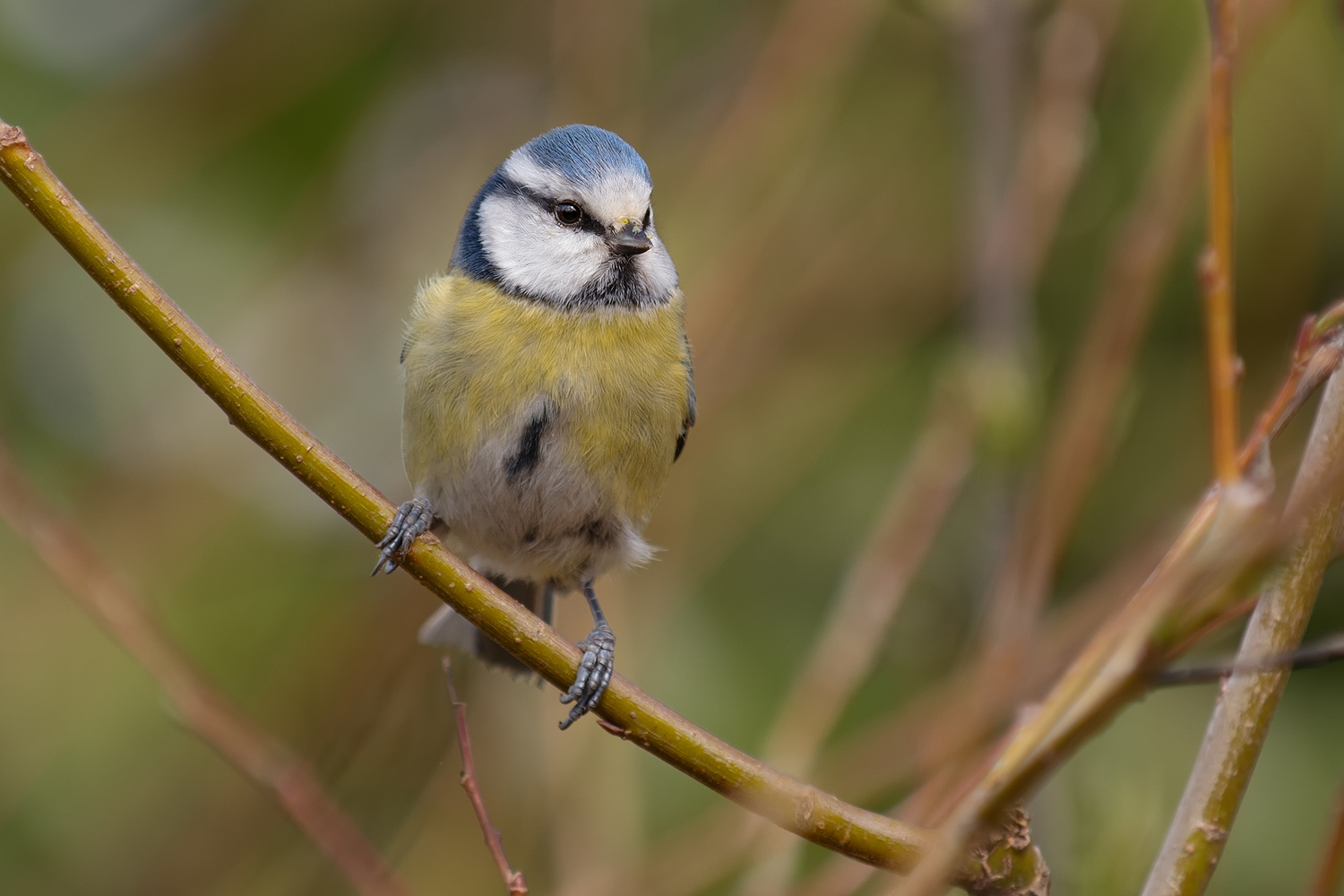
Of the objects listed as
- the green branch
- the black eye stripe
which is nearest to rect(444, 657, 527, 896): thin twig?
the green branch

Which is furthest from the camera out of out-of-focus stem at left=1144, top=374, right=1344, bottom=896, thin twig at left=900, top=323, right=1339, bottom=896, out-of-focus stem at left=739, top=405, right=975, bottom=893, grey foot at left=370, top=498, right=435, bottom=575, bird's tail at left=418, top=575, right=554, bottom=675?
bird's tail at left=418, top=575, right=554, bottom=675

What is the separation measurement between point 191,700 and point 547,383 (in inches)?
31.3

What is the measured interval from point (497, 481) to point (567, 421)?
0.56 ft

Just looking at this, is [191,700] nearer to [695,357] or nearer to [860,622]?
[860,622]

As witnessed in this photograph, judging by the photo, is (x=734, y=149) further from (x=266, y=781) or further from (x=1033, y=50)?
(x=266, y=781)

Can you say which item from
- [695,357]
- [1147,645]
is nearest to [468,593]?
[1147,645]

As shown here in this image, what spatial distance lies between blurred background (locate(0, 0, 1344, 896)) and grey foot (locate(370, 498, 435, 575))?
0.42 metres

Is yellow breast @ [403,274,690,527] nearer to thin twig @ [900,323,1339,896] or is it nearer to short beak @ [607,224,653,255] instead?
short beak @ [607,224,653,255]

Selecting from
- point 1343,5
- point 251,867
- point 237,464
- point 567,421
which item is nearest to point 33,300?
point 237,464

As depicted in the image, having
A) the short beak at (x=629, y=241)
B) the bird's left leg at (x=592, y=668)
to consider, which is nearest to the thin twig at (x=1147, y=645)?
the bird's left leg at (x=592, y=668)

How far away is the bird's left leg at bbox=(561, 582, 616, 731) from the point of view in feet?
5.76

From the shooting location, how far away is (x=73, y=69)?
314cm

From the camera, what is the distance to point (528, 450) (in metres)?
2.20

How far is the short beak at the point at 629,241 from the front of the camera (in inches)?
89.6
